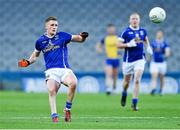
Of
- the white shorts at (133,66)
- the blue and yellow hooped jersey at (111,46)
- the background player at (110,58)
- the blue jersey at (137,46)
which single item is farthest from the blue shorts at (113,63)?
the blue jersey at (137,46)

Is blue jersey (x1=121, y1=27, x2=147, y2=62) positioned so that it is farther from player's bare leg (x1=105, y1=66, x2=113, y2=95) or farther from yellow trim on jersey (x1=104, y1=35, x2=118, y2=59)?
yellow trim on jersey (x1=104, y1=35, x2=118, y2=59)

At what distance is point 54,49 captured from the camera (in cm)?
1402

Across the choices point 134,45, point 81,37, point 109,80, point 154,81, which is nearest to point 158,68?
point 154,81

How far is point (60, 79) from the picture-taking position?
13922 millimetres

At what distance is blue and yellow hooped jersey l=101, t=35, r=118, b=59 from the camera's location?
29513 millimetres

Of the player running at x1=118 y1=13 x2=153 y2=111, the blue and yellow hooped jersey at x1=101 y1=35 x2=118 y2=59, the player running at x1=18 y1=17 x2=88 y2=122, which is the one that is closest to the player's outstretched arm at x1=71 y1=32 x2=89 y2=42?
the player running at x1=18 y1=17 x2=88 y2=122

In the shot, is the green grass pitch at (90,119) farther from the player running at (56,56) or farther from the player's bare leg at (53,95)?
the player running at (56,56)

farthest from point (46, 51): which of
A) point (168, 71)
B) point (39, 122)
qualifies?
point (168, 71)

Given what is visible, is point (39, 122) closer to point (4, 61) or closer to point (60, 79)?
point (60, 79)

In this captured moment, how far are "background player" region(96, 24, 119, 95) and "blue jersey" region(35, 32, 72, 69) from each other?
44.5 feet

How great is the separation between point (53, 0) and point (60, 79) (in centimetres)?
2109

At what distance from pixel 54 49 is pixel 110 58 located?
15.4 metres

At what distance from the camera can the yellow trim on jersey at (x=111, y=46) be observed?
2957 cm

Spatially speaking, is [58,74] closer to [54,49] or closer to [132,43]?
[54,49]
